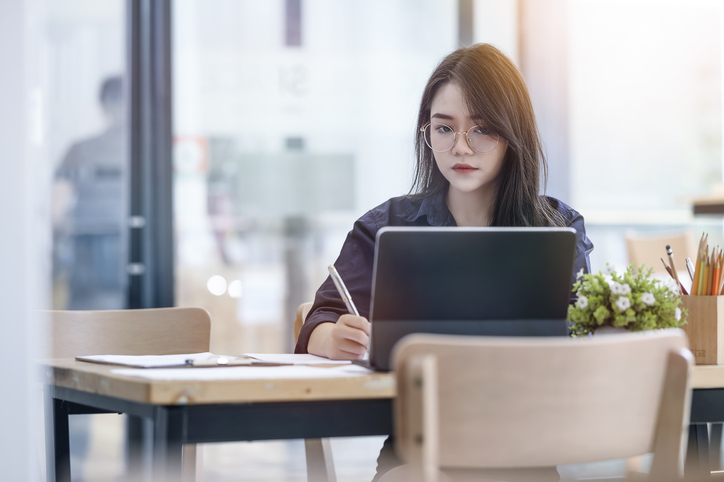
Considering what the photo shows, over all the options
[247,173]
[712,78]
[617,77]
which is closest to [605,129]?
[617,77]

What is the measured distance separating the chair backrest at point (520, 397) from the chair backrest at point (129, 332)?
3.28ft

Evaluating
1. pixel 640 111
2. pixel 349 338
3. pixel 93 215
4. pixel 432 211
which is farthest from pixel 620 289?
pixel 640 111

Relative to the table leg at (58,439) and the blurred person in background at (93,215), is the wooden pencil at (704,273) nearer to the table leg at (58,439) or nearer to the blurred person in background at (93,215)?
the table leg at (58,439)

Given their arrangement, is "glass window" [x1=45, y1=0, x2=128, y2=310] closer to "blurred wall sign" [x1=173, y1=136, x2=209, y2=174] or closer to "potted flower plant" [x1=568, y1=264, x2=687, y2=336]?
"blurred wall sign" [x1=173, y1=136, x2=209, y2=174]

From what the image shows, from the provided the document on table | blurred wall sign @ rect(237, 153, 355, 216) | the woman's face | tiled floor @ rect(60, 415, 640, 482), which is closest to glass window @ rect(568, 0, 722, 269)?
blurred wall sign @ rect(237, 153, 355, 216)

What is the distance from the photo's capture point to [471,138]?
175cm

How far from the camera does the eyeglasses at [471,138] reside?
5.73ft

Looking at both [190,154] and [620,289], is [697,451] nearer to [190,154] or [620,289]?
[620,289]

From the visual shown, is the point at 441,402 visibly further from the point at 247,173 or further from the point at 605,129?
the point at 605,129

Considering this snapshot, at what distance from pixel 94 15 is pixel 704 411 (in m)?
2.98

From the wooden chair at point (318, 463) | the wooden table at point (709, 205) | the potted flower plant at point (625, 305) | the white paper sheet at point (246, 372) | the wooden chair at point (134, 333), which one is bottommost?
the wooden chair at point (318, 463)

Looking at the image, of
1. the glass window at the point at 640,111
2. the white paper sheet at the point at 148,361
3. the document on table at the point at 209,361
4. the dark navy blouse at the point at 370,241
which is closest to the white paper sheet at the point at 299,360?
the document on table at the point at 209,361

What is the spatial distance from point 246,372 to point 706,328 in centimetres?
75

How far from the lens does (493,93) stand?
1.75 m
